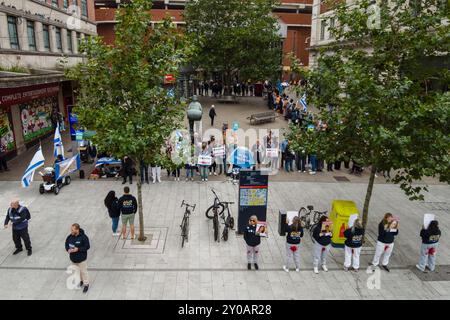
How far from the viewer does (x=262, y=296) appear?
8.91m

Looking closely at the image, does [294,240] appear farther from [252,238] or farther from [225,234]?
[225,234]

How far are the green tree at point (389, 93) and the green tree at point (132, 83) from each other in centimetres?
389

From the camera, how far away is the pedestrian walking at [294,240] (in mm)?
9594

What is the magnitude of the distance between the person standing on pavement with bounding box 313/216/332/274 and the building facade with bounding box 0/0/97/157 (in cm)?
1238

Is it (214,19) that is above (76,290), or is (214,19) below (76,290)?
above

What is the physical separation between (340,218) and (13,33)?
757 inches

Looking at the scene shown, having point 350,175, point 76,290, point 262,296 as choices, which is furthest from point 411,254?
point 76,290

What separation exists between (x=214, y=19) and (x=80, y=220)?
29.6 meters

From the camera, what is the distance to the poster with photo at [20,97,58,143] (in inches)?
861

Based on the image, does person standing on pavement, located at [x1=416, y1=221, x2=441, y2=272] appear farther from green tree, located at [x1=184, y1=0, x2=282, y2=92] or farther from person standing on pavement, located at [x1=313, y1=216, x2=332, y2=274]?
green tree, located at [x1=184, y1=0, x2=282, y2=92]

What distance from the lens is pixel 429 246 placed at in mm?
9953

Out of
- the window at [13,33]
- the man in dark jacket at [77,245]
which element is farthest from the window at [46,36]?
the man in dark jacket at [77,245]

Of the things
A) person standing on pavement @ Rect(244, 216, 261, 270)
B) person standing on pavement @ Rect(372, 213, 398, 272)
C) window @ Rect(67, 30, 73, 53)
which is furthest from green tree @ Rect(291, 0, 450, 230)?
window @ Rect(67, 30, 73, 53)

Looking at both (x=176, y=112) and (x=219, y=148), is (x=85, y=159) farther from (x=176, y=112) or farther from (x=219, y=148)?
(x=176, y=112)
